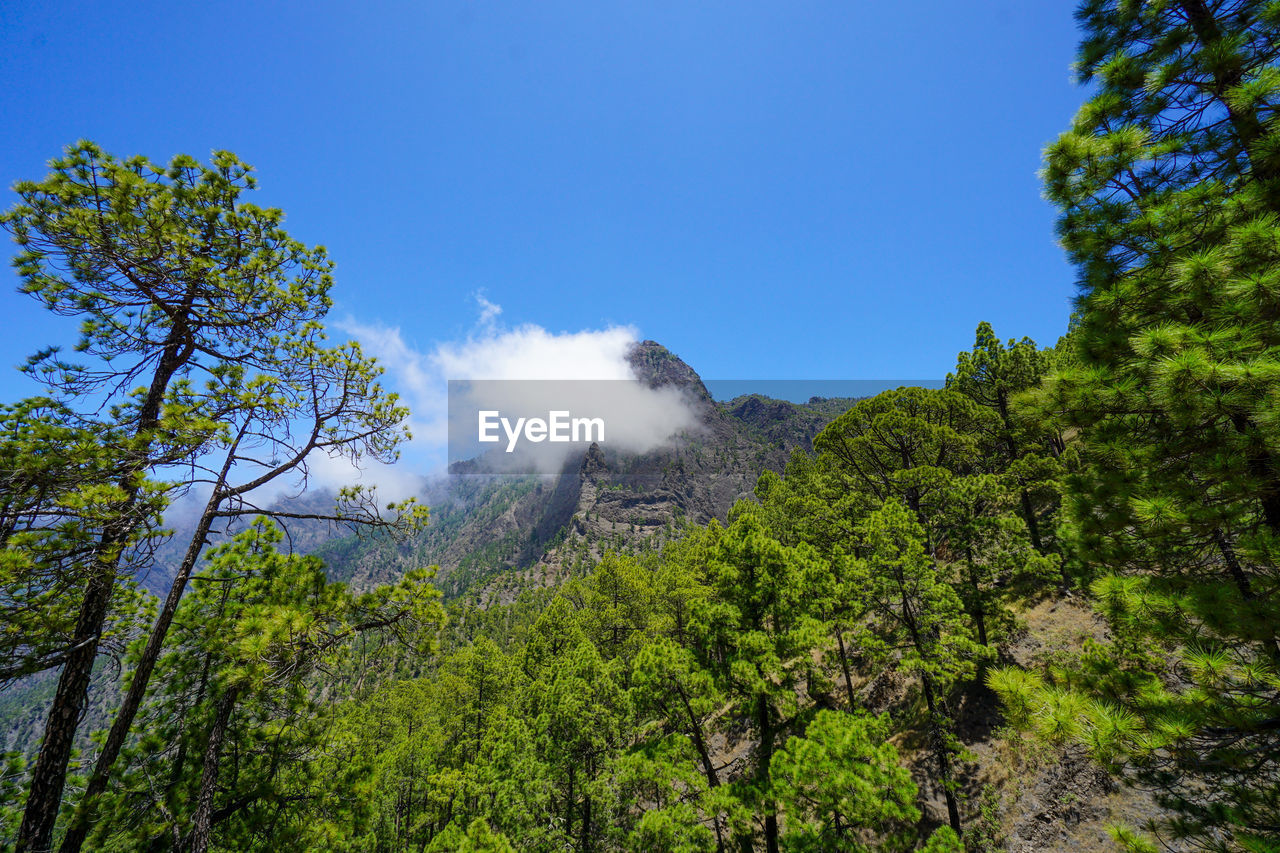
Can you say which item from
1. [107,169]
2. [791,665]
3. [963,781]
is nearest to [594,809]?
[791,665]

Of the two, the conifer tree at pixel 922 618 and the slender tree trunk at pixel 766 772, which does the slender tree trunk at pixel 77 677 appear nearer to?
the slender tree trunk at pixel 766 772

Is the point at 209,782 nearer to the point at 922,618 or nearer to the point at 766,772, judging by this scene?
the point at 766,772

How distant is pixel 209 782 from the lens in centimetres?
614

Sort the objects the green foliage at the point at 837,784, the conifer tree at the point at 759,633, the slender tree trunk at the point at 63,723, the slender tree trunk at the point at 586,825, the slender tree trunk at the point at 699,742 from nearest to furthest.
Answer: the slender tree trunk at the point at 63,723, the green foliage at the point at 837,784, the conifer tree at the point at 759,633, the slender tree trunk at the point at 699,742, the slender tree trunk at the point at 586,825

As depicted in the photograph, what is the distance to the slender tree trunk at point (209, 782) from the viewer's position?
6031 millimetres

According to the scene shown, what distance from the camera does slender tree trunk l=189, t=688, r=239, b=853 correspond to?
237 inches

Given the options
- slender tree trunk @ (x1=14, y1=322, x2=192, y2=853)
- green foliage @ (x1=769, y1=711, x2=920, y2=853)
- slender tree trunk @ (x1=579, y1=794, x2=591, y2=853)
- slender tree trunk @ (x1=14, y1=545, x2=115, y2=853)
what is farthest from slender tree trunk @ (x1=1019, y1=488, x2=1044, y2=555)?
slender tree trunk @ (x1=14, y1=545, x2=115, y2=853)

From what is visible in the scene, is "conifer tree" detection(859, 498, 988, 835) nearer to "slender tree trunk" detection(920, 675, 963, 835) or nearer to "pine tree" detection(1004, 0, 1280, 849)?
"slender tree trunk" detection(920, 675, 963, 835)

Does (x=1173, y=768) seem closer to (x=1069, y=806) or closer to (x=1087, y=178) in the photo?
(x=1087, y=178)

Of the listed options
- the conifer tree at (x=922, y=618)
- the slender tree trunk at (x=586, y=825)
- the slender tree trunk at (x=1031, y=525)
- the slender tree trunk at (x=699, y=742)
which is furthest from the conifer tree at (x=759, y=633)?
the slender tree trunk at (x=1031, y=525)

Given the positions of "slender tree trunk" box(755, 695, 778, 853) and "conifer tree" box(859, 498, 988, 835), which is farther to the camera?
"conifer tree" box(859, 498, 988, 835)

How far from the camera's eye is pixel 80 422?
5512mm

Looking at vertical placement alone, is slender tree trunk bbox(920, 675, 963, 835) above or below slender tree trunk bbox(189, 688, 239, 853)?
below

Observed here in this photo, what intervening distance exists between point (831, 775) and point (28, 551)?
12739mm
